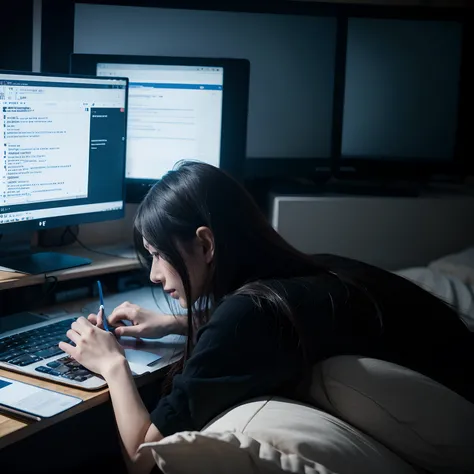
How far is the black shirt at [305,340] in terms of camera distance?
1125mm

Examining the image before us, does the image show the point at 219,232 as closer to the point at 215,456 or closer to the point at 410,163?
the point at 215,456

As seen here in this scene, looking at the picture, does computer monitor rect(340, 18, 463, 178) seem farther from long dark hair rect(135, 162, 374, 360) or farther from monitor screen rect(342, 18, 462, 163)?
long dark hair rect(135, 162, 374, 360)

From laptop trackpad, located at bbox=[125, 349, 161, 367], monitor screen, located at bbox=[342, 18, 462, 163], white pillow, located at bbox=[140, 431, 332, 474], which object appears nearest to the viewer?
white pillow, located at bbox=[140, 431, 332, 474]

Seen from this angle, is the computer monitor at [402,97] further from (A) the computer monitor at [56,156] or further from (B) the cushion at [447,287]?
(A) the computer monitor at [56,156]

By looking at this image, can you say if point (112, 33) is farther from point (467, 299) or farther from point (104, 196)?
point (467, 299)

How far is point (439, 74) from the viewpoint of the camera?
2236mm

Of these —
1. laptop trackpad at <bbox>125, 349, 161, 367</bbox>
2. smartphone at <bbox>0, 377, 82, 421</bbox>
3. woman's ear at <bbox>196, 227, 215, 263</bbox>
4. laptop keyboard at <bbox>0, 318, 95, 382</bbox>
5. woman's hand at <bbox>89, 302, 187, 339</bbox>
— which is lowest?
smartphone at <bbox>0, 377, 82, 421</bbox>

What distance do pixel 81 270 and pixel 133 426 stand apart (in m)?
0.57

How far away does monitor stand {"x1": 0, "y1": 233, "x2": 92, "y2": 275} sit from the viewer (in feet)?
5.20

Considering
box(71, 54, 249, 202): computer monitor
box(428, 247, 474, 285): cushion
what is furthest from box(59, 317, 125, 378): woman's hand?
box(428, 247, 474, 285): cushion

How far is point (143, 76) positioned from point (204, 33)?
31cm

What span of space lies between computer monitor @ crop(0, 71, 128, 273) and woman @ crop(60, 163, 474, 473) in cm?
34

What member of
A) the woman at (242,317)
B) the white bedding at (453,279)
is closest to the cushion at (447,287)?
the white bedding at (453,279)

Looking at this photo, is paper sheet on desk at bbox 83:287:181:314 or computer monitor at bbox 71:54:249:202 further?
computer monitor at bbox 71:54:249:202
